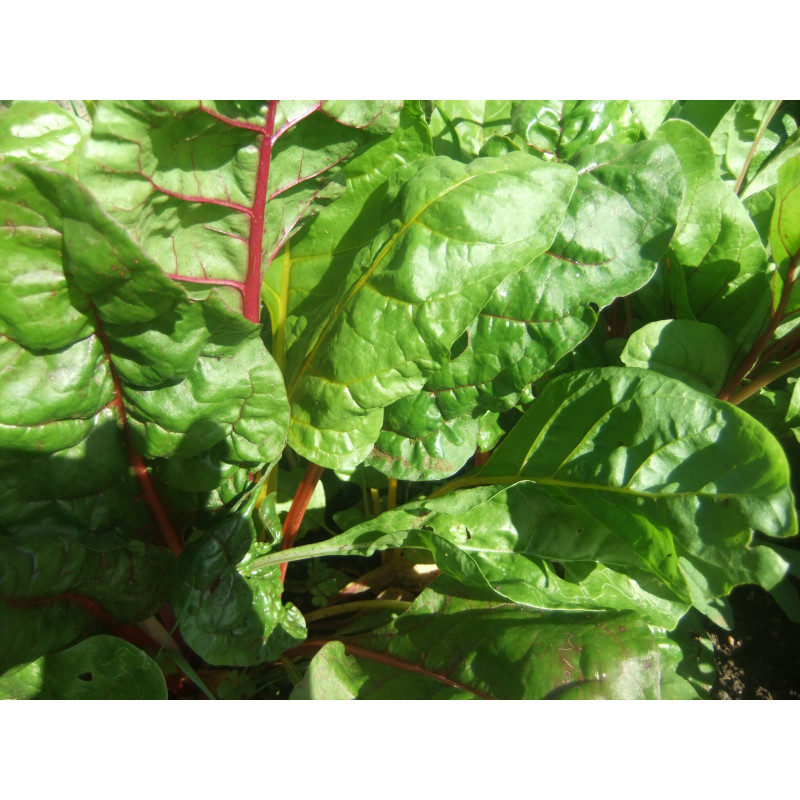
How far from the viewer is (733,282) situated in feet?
4.92

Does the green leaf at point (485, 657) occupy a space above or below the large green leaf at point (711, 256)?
below

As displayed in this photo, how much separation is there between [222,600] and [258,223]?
66 cm

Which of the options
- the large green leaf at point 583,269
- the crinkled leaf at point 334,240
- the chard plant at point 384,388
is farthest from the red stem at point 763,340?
the crinkled leaf at point 334,240

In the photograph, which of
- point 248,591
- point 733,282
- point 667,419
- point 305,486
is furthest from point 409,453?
point 733,282

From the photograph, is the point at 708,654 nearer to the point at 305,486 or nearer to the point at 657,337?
the point at 657,337

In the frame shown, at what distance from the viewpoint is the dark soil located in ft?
5.13

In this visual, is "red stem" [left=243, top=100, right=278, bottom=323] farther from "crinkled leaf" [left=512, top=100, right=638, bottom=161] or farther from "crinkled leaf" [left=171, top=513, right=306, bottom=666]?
"crinkled leaf" [left=512, top=100, right=638, bottom=161]

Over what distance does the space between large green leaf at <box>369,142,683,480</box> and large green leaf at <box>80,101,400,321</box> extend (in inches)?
14.2

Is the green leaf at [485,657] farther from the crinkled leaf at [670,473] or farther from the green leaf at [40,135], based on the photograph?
the green leaf at [40,135]

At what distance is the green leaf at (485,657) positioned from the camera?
1118 mm

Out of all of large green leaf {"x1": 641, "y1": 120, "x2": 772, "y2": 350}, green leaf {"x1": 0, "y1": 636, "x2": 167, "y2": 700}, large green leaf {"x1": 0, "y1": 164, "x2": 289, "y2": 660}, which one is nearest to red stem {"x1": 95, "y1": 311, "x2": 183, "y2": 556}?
large green leaf {"x1": 0, "y1": 164, "x2": 289, "y2": 660}

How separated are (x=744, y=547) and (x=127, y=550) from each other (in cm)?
106

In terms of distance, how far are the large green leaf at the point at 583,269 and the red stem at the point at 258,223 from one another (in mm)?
378

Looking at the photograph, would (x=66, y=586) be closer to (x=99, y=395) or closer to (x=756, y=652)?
(x=99, y=395)
